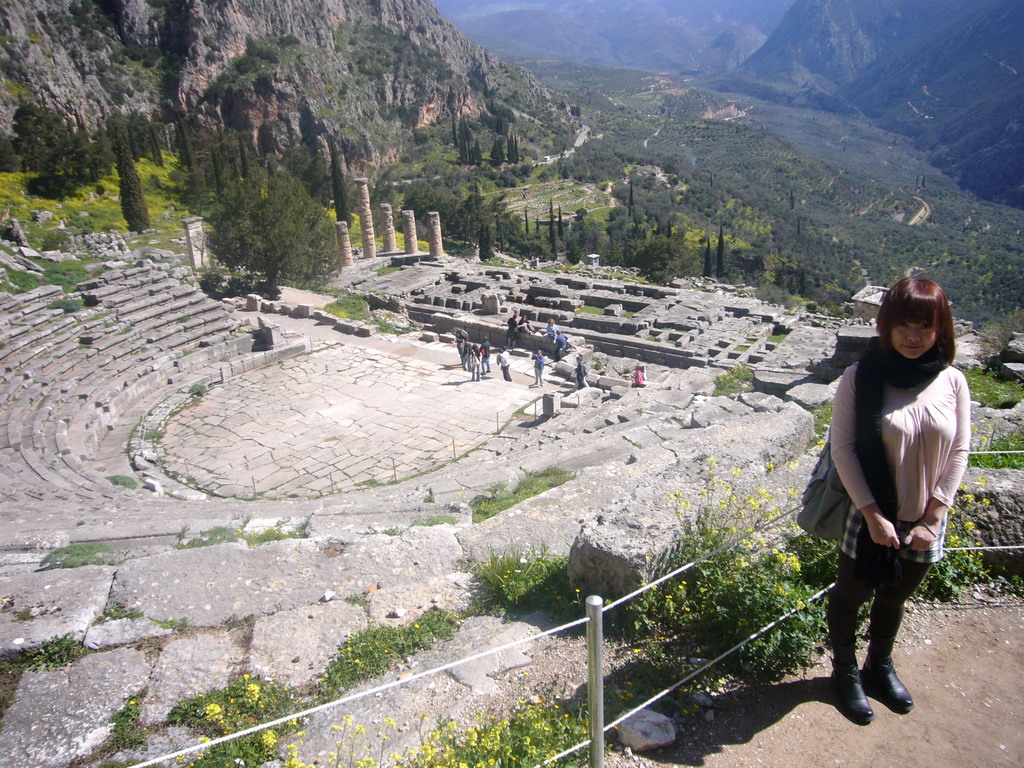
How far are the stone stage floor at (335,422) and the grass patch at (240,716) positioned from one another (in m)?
7.04

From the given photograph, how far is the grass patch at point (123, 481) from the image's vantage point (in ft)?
35.7

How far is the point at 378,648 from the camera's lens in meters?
4.30

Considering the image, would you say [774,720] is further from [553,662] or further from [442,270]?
[442,270]

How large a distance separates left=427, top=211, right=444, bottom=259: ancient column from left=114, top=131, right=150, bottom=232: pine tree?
1336cm

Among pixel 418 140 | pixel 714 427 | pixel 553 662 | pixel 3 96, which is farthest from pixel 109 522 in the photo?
pixel 418 140

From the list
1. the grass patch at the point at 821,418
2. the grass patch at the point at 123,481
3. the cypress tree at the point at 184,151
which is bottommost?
the grass patch at the point at 123,481

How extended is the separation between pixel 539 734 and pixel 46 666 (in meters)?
3.47

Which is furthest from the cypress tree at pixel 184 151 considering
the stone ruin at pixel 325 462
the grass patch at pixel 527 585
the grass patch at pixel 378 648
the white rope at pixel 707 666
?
the white rope at pixel 707 666

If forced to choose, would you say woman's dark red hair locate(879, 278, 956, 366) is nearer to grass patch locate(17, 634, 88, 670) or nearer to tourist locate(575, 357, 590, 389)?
grass patch locate(17, 634, 88, 670)

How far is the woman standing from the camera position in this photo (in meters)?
2.85

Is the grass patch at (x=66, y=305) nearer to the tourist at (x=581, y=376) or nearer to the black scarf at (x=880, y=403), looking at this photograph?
the tourist at (x=581, y=376)

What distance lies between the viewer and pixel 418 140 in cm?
8675

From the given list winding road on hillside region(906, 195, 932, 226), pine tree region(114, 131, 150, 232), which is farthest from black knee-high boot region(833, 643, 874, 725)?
winding road on hillside region(906, 195, 932, 226)

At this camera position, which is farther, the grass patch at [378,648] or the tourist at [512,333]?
the tourist at [512,333]
